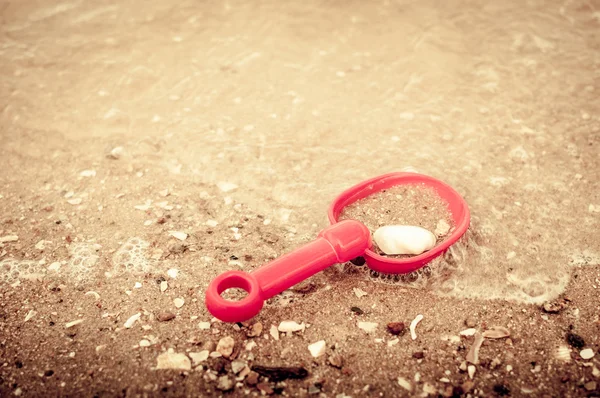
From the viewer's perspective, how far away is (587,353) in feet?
6.19

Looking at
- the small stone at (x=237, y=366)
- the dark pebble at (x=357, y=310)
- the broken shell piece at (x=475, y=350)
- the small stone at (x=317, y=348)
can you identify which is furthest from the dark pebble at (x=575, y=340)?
the small stone at (x=237, y=366)

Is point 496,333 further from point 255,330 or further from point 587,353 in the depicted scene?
point 255,330

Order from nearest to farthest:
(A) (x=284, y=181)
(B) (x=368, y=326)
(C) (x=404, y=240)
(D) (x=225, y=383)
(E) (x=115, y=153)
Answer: (D) (x=225, y=383) < (B) (x=368, y=326) < (C) (x=404, y=240) < (A) (x=284, y=181) < (E) (x=115, y=153)

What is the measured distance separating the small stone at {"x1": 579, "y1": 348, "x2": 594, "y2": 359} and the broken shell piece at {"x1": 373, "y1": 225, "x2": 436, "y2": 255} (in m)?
0.69

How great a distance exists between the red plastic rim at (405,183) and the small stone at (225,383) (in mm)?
720

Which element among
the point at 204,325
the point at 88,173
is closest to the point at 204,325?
the point at 204,325

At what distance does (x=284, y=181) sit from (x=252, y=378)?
118 cm

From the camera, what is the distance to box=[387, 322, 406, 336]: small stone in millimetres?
1949

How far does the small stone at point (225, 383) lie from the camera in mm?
1758

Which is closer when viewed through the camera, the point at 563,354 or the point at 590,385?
the point at 590,385

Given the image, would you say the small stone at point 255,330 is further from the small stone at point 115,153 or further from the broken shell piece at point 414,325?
the small stone at point 115,153

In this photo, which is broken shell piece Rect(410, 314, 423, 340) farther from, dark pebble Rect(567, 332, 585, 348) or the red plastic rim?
dark pebble Rect(567, 332, 585, 348)

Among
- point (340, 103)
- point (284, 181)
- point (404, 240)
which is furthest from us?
point (340, 103)

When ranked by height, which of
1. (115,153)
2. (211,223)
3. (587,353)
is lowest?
(587,353)
